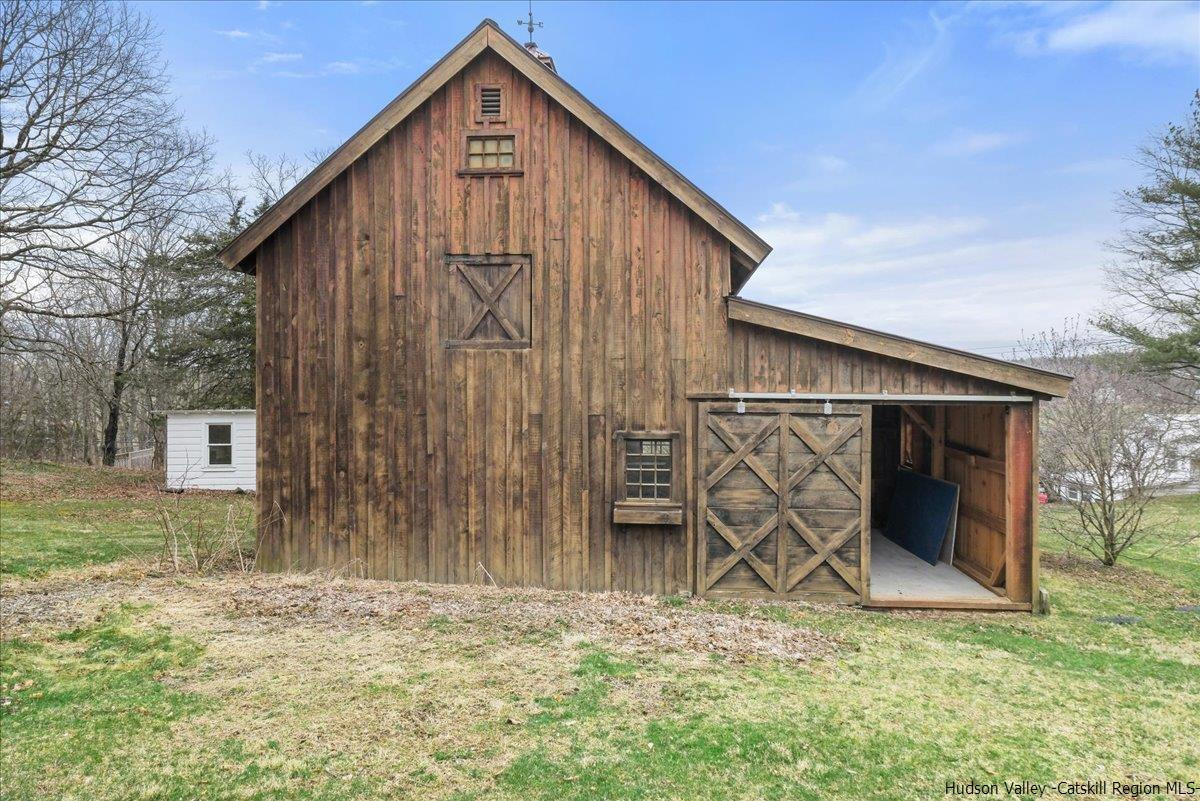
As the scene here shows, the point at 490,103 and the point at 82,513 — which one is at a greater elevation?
the point at 490,103

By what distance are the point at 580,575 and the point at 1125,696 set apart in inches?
→ 210

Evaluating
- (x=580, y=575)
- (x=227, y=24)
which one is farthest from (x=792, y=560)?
(x=227, y=24)

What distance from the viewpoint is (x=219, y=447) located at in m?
19.1

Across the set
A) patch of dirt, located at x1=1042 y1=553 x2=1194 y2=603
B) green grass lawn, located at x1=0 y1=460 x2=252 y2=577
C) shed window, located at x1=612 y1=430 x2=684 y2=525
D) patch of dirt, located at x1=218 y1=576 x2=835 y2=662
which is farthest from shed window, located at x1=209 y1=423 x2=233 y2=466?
patch of dirt, located at x1=1042 y1=553 x2=1194 y2=603

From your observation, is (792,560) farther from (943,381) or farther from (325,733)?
(325,733)

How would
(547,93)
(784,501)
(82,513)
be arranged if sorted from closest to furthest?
(784,501), (547,93), (82,513)

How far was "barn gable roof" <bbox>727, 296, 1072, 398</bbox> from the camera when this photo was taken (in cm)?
734

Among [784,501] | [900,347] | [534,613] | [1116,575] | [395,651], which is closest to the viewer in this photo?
[395,651]

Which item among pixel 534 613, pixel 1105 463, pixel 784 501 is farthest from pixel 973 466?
pixel 534 613

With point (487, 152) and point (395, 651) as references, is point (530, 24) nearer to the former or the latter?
point (487, 152)

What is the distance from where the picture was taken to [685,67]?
23.3 metres

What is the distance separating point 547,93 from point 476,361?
3.49 metres

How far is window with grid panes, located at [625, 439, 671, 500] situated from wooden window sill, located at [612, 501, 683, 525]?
0.14m

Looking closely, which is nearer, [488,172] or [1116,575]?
[488,172]
